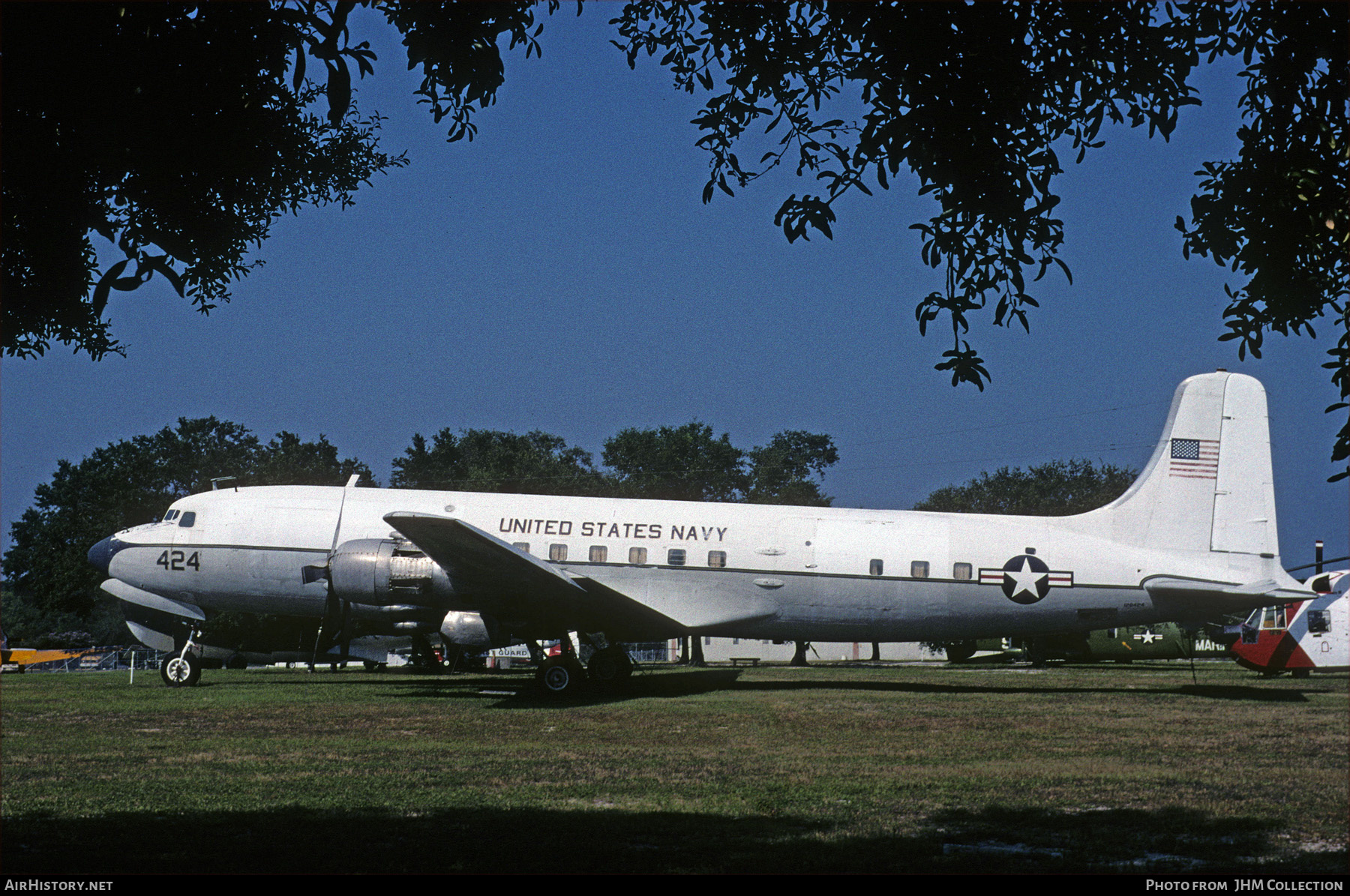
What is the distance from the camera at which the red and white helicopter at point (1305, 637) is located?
26.9 meters

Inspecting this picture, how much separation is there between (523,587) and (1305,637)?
2206 cm

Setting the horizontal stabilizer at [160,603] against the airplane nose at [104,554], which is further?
the airplane nose at [104,554]

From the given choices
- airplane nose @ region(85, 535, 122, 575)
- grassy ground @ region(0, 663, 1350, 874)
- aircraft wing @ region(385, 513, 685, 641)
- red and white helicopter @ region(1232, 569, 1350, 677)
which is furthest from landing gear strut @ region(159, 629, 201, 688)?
red and white helicopter @ region(1232, 569, 1350, 677)

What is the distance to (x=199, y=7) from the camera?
227 inches

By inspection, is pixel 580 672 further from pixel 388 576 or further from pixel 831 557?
pixel 831 557

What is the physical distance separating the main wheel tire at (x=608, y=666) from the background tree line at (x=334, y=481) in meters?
24.0

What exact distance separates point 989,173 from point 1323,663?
89.0ft

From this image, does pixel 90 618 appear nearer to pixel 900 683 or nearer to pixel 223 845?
pixel 900 683

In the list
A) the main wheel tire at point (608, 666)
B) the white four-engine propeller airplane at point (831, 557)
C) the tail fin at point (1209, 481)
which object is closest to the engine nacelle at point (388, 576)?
the white four-engine propeller airplane at point (831, 557)

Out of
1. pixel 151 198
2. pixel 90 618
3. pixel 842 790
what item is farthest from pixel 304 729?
pixel 90 618

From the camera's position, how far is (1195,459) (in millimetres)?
21391

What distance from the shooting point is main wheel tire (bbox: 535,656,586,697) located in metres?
19.2

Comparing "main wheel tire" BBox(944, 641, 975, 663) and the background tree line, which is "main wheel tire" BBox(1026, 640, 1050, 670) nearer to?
"main wheel tire" BBox(944, 641, 975, 663)

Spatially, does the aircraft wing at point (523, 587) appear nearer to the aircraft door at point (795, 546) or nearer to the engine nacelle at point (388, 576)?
the engine nacelle at point (388, 576)
